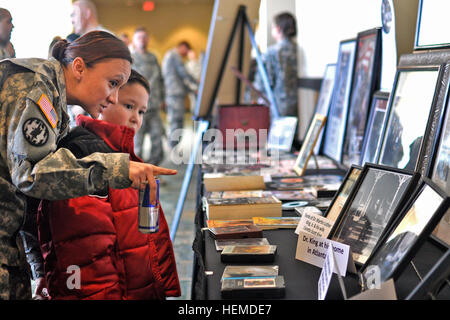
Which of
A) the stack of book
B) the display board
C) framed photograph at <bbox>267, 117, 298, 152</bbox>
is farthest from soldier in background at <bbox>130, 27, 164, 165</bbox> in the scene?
the stack of book

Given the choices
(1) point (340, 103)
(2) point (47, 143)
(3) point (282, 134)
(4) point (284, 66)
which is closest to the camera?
(2) point (47, 143)

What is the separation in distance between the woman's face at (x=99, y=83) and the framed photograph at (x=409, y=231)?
845mm

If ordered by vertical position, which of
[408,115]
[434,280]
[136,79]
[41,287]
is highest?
[136,79]

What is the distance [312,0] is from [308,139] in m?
2.03

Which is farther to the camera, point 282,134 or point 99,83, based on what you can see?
point 282,134

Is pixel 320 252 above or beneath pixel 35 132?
beneath

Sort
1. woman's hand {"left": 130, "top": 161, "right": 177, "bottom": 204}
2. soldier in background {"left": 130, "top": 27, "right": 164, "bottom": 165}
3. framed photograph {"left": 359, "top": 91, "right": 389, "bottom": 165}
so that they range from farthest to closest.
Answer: soldier in background {"left": 130, "top": 27, "right": 164, "bottom": 165}, framed photograph {"left": 359, "top": 91, "right": 389, "bottom": 165}, woman's hand {"left": 130, "top": 161, "right": 177, "bottom": 204}

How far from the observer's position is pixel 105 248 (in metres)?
1.40

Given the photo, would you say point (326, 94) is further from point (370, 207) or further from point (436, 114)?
point (370, 207)

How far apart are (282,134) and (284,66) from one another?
1.57 metres

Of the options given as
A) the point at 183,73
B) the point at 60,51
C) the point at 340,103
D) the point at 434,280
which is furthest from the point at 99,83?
the point at 183,73

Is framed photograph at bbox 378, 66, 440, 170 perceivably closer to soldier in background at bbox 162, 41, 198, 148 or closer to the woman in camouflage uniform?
the woman in camouflage uniform

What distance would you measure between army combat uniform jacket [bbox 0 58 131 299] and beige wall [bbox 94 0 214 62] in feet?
55.7

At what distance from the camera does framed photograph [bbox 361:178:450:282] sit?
902mm
